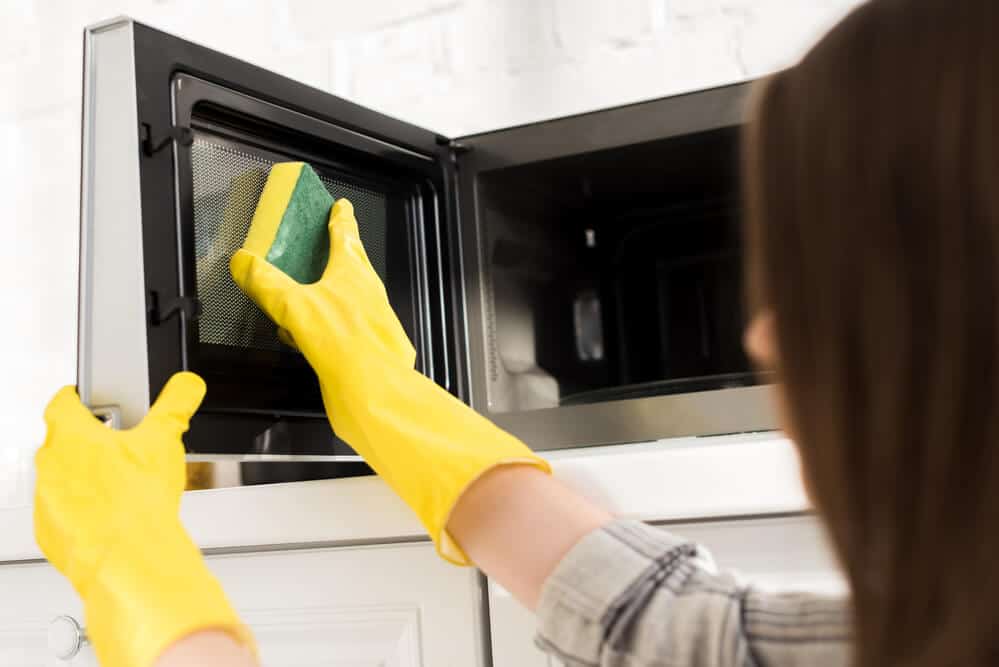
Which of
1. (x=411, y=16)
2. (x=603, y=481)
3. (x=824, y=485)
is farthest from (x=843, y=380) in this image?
(x=411, y=16)

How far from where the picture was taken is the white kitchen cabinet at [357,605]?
0.73 m

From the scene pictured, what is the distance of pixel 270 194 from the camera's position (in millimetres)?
773

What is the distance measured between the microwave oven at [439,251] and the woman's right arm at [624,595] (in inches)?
8.2

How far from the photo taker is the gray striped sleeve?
51 cm

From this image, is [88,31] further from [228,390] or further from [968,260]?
[968,260]

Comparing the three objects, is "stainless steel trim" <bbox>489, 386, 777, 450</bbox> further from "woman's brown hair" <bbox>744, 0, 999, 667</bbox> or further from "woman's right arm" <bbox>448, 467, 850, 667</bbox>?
"woman's brown hair" <bbox>744, 0, 999, 667</bbox>

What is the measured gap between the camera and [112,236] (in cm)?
69

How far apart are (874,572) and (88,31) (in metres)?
0.57

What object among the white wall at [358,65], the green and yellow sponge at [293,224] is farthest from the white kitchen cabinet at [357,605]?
the white wall at [358,65]

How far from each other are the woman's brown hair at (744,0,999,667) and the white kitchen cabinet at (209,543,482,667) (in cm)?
34

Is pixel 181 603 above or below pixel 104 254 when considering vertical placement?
below

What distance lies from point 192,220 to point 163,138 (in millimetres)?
55

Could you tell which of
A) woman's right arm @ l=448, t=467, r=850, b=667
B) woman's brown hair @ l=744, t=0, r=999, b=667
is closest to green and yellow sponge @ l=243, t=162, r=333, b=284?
woman's right arm @ l=448, t=467, r=850, b=667

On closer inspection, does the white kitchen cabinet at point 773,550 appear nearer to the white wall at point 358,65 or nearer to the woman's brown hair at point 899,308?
the woman's brown hair at point 899,308
